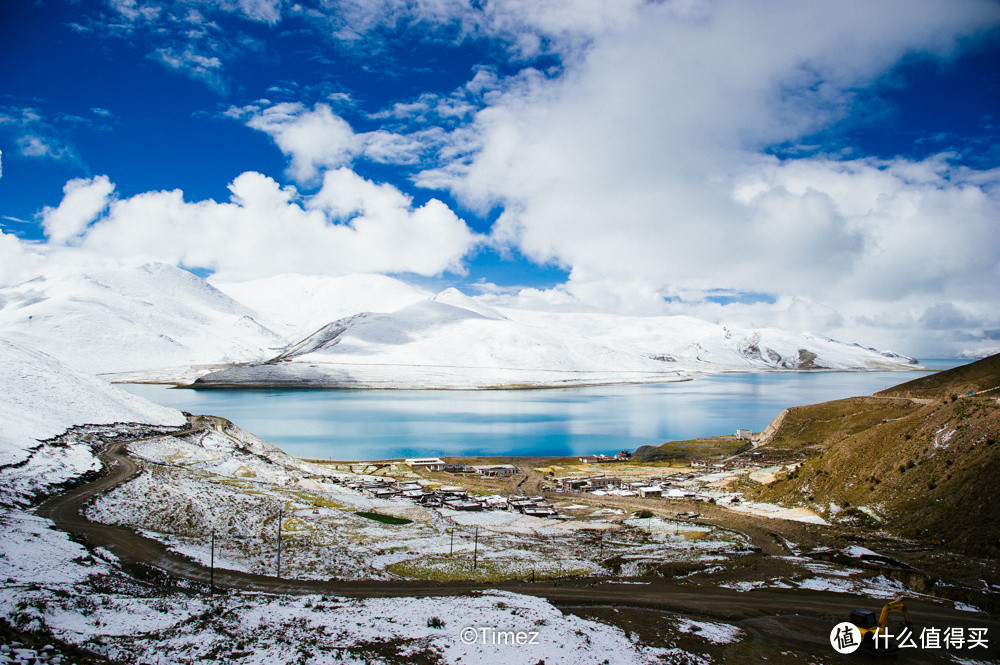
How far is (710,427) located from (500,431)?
36497 millimetres

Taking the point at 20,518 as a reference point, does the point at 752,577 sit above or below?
below

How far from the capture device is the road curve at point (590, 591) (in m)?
16.7

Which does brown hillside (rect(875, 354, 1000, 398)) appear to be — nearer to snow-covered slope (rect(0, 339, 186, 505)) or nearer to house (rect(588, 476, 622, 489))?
house (rect(588, 476, 622, 489))

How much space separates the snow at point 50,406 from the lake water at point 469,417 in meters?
20.2

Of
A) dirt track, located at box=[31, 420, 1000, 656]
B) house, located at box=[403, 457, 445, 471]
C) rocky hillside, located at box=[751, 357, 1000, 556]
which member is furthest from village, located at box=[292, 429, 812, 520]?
dirt track, located at box=[31, 420, 1000, 656]

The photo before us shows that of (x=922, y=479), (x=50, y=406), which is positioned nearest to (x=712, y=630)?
(x=922, y=479)

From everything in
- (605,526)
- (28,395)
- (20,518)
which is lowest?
(605,526)

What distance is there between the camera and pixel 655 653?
1367 cm

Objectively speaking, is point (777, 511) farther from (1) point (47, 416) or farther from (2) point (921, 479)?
(1) point (47, 416)

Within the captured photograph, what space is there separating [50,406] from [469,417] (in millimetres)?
71528

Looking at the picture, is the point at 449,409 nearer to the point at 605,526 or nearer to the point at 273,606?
the point at 605,526

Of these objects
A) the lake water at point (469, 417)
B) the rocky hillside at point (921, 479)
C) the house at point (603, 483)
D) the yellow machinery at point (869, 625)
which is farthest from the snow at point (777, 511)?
the lake water at point (469, 417)

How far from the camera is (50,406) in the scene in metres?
40.2

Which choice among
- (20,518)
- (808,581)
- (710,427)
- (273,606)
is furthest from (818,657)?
(710,427)
